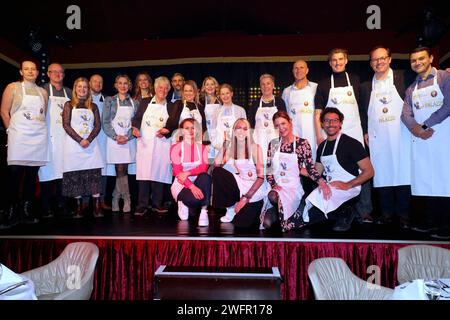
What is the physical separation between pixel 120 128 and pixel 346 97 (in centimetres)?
226

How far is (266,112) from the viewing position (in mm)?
3676

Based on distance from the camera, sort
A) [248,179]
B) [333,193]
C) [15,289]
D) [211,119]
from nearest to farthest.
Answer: [15,289]
[333,193]
[248,179]
[211,119]

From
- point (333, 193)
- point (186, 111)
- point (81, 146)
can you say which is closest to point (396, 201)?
point (333, 193)

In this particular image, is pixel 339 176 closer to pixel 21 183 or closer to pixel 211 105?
pixel 211 105

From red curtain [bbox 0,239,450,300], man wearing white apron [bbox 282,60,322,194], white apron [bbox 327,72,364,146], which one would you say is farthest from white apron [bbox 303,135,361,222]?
man wearing white apron [bbox 282,60,322,194]

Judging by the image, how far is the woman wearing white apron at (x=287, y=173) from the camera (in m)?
2.96

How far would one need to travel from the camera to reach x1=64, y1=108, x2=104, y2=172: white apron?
3.49 metres

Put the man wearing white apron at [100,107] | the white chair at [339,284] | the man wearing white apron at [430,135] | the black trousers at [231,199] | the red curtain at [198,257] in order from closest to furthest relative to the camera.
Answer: the white chair at [339,284] < the red curtain at [198,257] < the man wearing white apron at [430,135] < the black trousers at [231,199] < the man wearing white apron at [100,107]

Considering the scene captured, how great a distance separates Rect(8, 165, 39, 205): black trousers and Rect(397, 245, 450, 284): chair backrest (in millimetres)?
3102

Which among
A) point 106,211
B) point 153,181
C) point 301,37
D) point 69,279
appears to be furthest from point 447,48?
point 69,279

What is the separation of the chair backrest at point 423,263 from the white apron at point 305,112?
176 cm

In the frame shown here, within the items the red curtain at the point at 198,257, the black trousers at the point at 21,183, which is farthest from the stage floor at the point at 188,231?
the black trousers at the point at 21,183

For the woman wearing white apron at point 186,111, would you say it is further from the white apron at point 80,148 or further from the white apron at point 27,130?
the white apron at point 27,130

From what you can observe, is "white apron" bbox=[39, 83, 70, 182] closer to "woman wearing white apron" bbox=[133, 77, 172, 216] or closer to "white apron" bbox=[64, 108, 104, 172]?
"white apron" bbox=[64, 108, 104, 172]
